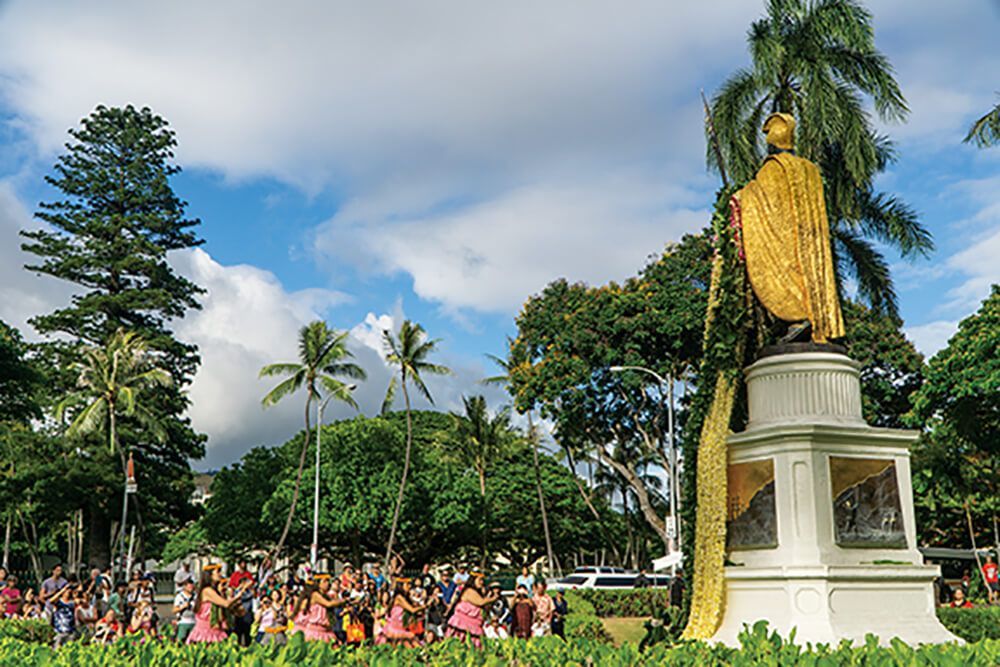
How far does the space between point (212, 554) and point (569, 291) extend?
22287 millimetres

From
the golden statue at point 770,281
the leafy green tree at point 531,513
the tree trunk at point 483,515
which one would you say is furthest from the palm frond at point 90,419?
the golden statue at point 770,281

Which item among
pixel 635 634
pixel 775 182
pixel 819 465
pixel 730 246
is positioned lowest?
pixel 635 634

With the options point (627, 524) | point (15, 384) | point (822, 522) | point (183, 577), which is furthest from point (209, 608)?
point (627, 524)

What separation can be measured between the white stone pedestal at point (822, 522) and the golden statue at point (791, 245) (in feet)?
2.48

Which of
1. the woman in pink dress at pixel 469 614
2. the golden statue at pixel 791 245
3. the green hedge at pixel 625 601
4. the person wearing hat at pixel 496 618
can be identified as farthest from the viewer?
the green hedge at pixel 625 601

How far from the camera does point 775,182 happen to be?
13.4 meters

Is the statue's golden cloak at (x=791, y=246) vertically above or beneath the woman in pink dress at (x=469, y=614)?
above

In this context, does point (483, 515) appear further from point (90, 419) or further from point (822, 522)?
point (822, 522)

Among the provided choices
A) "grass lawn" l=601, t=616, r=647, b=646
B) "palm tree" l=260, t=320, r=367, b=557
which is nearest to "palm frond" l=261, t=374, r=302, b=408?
"palm tree" l=260, t=320, r=367, b=557

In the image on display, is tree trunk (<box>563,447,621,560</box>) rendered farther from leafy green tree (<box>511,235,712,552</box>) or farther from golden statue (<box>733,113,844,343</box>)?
A: golden statue (<box>733,113,844,343</box>)

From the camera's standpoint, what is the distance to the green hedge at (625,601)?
27.8 metres

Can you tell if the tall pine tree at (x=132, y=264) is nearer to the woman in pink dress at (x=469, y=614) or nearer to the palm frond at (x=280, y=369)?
the palm frond at (x=280, y=369)

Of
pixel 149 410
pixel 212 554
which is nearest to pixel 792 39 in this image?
pixel 149 410

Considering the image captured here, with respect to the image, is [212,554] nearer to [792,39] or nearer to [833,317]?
[792,39]
